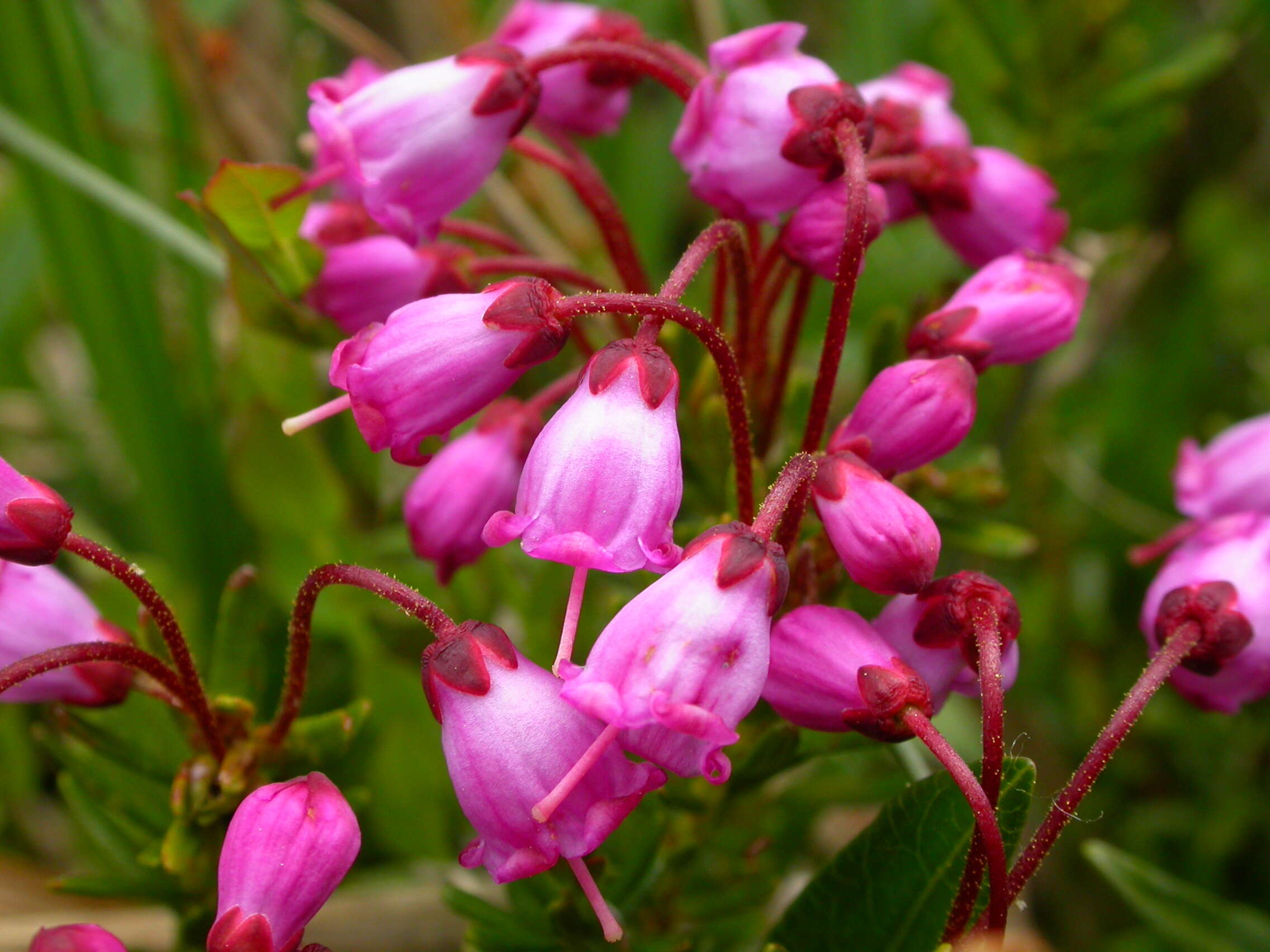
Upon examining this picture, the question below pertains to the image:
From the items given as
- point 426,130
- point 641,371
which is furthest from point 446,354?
point 426,130

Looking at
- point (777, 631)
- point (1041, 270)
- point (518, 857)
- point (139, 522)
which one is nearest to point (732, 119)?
point (1041, 270)

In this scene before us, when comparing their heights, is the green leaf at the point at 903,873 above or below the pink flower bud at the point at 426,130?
below

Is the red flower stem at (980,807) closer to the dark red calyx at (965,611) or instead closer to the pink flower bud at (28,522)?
the dark red calyx at (965,611)

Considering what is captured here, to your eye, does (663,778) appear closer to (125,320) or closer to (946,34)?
(125,320)

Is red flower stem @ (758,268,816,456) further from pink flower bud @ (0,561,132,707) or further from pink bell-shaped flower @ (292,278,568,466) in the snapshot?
pink flower bud @ (0,561,132,707)

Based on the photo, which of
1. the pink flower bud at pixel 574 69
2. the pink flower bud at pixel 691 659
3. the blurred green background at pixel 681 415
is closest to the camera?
the pink flower bud at pixel 691 659

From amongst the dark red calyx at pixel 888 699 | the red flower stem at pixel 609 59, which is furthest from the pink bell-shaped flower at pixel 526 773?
the red flower stem at pixel 609 59

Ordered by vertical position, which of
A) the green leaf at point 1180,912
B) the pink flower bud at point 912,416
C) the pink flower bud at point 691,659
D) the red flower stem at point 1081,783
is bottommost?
the green leaf at point 1180,912
